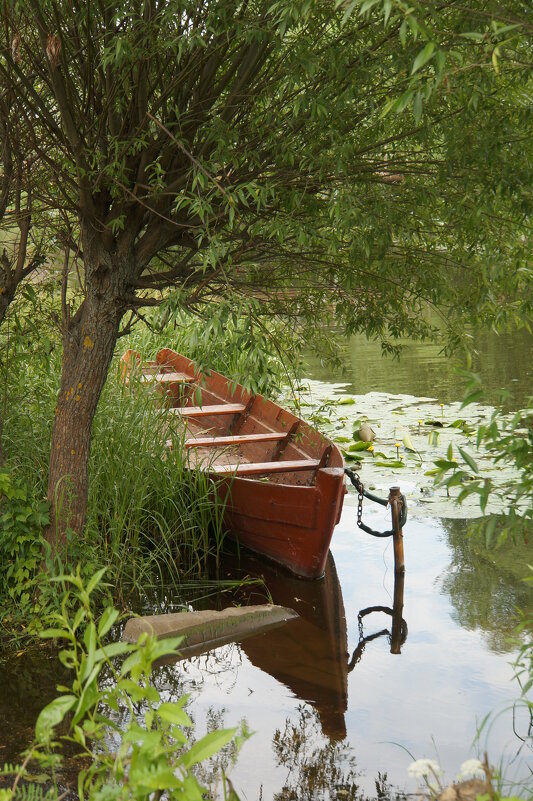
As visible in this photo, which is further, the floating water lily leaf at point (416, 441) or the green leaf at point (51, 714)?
the floating water lily leaf at point (416, 441)

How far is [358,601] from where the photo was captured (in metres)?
5.34

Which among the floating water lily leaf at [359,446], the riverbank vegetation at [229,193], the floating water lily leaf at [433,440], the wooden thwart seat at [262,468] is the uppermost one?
the riverbank vegetation at [229,193]

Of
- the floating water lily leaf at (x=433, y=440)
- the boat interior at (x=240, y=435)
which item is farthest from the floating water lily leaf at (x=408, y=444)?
the boat interior at (x=240, y=435)

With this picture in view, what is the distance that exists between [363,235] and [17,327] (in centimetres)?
237

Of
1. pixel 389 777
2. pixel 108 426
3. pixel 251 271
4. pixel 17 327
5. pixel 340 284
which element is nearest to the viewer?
pixel 389 777

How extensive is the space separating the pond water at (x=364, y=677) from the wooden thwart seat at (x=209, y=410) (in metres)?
1.21

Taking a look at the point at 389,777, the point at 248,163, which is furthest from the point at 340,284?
the point at 389,777

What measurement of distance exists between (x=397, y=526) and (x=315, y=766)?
2.01 metres

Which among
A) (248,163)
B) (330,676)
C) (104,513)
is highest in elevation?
(248,163)

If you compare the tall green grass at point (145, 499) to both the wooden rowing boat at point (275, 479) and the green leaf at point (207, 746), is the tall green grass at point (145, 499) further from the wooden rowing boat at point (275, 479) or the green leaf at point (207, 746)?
the green leaf at point (207, 746)

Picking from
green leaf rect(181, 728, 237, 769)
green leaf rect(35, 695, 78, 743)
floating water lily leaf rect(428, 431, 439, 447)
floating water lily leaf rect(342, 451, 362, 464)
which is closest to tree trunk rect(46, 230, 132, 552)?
green leaf rect(35, 695, 78, 743)

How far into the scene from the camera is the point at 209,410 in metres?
6.82

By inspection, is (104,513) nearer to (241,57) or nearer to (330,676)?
(330,676)

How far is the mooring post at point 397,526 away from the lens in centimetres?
531
